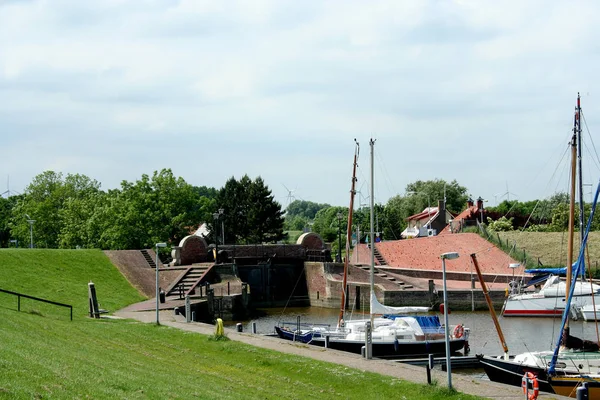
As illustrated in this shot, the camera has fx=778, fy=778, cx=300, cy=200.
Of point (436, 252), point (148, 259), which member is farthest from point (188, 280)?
point (436, 252)

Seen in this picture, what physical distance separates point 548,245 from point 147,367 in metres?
53.8

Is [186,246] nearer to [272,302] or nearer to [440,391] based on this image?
[272,302]

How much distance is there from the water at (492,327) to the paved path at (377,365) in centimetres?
1021

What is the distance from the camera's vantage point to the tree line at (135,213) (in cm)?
7412

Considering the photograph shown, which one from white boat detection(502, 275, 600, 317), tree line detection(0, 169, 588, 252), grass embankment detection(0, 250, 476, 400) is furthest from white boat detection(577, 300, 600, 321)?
grass embankment detection(0, 250, 476, 400)

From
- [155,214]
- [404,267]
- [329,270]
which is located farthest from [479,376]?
[155,214]

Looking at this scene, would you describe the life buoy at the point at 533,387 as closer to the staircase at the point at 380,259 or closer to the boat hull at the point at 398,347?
the boat hull at the point at 398,347

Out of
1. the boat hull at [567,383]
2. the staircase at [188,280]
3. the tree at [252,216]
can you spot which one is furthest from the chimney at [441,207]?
the boat hull at [567,383]

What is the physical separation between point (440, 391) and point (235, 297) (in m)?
32.6

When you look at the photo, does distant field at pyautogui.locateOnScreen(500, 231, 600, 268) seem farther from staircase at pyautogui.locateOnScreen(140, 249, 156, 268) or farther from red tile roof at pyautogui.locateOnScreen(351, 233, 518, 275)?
staircase at pyautogui.locateOnScreen(140, 249, 156, 268)

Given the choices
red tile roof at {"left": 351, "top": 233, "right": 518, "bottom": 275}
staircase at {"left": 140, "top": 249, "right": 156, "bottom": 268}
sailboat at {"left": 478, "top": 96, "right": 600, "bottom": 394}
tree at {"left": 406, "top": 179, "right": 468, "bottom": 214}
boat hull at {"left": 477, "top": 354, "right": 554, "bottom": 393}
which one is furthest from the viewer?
tree at {"left": 406, "top": 179, "right": 468, "bottom": 214}

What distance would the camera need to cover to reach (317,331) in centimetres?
3719

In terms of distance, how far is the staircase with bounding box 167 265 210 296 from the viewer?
2138 inches

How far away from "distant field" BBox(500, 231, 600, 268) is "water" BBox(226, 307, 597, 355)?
621 inches
